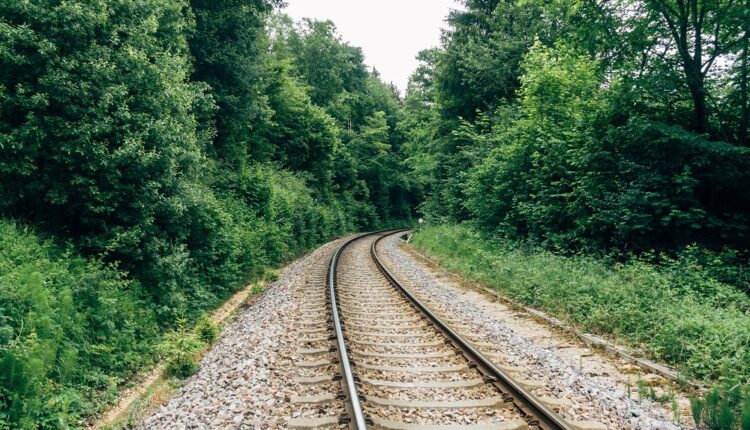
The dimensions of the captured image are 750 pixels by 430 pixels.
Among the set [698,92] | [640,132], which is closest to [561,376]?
[640,132]

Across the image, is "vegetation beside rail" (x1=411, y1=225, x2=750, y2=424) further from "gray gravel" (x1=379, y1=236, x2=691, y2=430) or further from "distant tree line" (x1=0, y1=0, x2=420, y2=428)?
"distant tree line" (x1=0, y1=0, x2=420, y2=428)

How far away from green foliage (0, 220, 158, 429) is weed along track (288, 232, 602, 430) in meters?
2.43

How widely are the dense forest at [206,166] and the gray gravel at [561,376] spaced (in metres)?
4.19

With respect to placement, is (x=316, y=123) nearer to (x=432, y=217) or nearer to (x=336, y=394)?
(x=432, y=217)

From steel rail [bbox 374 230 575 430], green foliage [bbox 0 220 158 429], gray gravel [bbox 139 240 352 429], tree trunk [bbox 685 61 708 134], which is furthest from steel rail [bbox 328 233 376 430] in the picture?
tree trunk [bbox 685 61 708 134]

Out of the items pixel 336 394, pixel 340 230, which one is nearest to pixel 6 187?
pixel 336 394

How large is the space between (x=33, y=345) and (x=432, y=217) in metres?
23.7

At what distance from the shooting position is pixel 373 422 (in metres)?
3.80

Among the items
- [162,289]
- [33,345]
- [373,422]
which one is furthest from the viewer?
[162,289]

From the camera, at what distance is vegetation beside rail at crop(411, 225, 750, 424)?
509 centimetres

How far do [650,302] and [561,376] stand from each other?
281 cm

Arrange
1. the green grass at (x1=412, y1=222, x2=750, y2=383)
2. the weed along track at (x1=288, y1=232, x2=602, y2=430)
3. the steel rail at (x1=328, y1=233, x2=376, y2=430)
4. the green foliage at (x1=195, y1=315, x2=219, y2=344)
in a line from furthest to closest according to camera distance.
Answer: the green foliage at (x1=195, y1=315, x2=219, y2=344) < the green grass at (x1=412, y1=222, x2=750, y2=383) < the weed along track at (x1=288, y1=232, x2=602, y2=430) < the steel rail at (x1=328, y1=233, x2=376, y2=430)

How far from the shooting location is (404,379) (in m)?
4.95

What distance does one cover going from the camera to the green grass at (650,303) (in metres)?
5.09
